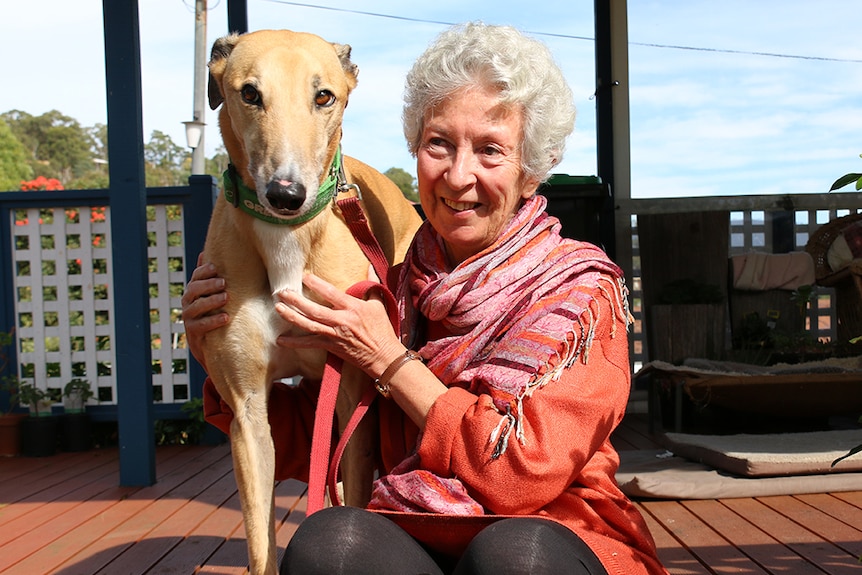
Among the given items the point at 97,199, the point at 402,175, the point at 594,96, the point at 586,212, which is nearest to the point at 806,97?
the point at 594,96

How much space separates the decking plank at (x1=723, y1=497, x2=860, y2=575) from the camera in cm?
246

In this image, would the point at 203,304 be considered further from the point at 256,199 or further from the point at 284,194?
the point at 284,194

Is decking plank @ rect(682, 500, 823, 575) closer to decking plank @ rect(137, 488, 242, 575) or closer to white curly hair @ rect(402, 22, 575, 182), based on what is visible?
white curly hair @ rect(402, 22, 575, 182)

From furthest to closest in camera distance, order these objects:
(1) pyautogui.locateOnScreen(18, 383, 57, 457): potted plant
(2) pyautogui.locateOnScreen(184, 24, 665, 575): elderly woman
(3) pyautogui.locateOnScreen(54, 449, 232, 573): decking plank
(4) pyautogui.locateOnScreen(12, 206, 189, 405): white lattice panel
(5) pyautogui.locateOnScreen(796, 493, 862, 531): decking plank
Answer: (4) pyautogui.locateOnScreen(12, 206, 189, 405): white lattice panel
(1) pyautogui.locateOnScreen(18, 383, 57, 457): potted plant
(5) pyautogui.locateOnScreen(796, 493, 862, 531): decking plank
(3) pyautogui.locateOnScreen(54, 449, 232, 573): decking plank
(2) pyautogui.locateOnScreen(184, 24, 665, 575): elderly woman

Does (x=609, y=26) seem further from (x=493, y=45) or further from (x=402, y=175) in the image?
(x=402, y=175)

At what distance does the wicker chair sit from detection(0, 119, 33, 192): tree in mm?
26703

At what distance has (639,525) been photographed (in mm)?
1545

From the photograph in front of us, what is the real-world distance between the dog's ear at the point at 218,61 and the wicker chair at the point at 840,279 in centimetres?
391

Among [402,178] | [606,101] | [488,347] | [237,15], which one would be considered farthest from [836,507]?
[402,178]

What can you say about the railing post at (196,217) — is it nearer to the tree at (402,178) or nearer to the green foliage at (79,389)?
the green foliage at (79,389)

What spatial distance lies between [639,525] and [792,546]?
1.43 m

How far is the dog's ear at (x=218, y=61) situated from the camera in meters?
1.88

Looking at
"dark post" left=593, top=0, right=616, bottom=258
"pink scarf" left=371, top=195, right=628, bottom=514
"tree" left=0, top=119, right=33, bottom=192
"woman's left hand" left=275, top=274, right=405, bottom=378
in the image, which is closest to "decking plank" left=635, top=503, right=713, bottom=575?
"pink scarf" left=371, top=195, right=628, bottom=514

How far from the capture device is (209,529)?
3.01 m
